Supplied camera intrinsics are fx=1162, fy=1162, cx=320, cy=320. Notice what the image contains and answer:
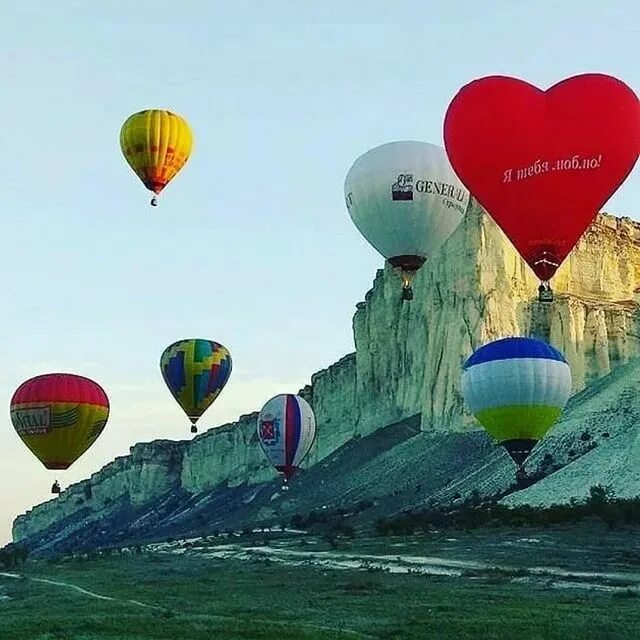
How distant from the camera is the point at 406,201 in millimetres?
30266

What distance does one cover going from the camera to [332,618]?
22.2 meters

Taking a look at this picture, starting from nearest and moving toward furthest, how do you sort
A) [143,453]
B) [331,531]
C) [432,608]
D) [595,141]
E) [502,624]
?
[502,624] < [432,608] < [595,141] < [331,531] < [143,453]

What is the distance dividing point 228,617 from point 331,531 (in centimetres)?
4691

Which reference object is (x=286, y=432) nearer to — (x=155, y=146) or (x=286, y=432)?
(x=286, y=432)

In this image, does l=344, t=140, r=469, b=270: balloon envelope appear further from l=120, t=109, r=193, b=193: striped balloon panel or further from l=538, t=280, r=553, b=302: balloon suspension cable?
l=120, t=109, r=193, b=193: striped balloon panel

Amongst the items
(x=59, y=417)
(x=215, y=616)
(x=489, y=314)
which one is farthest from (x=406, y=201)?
(x=489, y=314)

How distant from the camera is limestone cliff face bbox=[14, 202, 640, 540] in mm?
101688

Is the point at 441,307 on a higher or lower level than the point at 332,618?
higher

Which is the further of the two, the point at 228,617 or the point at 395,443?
the point at 395,443

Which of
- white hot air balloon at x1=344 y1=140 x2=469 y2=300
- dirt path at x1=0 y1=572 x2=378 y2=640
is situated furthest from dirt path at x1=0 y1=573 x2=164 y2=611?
white hot air balloon at x1=344 y1=140 x2=469 y2=300

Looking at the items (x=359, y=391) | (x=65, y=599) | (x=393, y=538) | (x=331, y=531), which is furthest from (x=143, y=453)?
(x=65, y=599)

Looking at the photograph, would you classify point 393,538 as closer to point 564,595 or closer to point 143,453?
point 564,595

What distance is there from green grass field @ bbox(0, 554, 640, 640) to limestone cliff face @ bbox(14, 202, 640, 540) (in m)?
65.4

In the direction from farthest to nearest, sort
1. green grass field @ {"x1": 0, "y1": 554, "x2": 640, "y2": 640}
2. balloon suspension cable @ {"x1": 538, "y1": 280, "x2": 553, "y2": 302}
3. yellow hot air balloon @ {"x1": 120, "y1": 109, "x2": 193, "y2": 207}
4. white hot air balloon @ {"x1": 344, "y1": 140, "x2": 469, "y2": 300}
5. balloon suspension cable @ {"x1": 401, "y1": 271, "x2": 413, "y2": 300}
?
1. yellow hot air balloon @ {"x1": 120, "y1": 109, "x2": 193, "y2": 207}
2. white hot air balloon @ {"x1": 344, "y1": 140, "x2": 469, "y2": 300}
3. balloon suspension cable @ {"x1": 401, "y1": 271, "x2": 413, "y2": 300}
4. balloon suspension cable @ {"x1": 538, "y1": 280, "x2": 553, "y2": 302}
5. green grass field @ {"x1": 0, "y1": 554, "x2": 640, "y2": 640}
